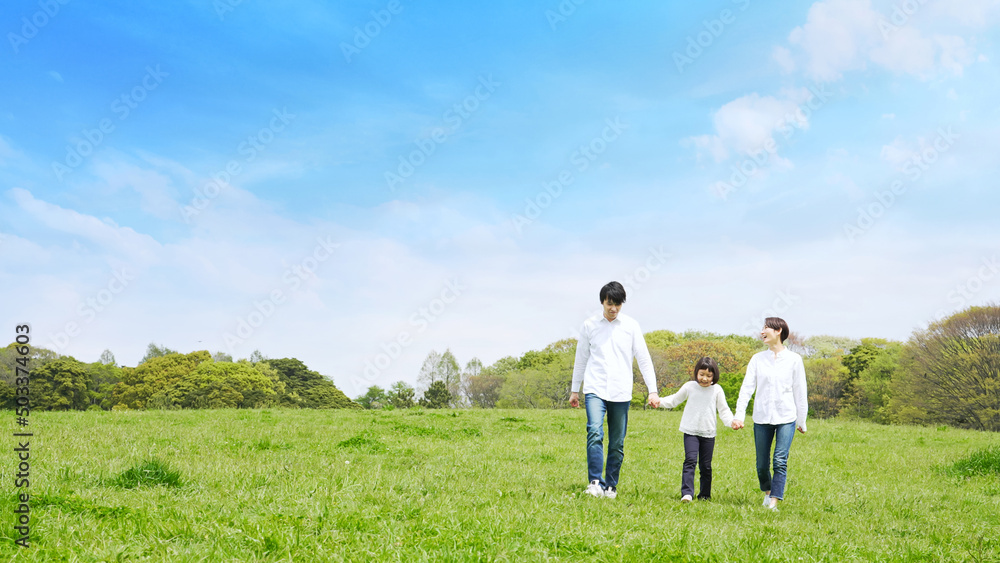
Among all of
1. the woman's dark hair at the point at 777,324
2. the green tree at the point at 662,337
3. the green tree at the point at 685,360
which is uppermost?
the green tree at the point at 662,337

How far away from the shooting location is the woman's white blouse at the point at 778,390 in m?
8.08

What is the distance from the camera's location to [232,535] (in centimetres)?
452

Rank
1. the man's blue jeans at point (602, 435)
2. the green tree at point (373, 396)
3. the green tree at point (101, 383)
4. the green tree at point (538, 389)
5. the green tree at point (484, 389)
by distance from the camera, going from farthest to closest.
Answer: the green tree at point (373, 396), the green tree at point (484, 389), the green tree at point (538, 389), the green tree at point (101, 383), the man's blue jeans at point (602, 435)

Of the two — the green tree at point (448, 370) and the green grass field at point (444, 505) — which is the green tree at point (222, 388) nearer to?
the green tree at point (448, 370)

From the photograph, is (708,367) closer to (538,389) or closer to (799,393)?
(799,393)

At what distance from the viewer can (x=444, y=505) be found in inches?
236

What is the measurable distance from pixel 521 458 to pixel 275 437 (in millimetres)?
5184

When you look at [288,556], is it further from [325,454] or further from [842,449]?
[842,449]

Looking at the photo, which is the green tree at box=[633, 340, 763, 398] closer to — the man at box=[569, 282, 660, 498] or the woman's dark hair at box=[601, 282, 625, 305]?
the man at box=[569, 282, 660, 498]

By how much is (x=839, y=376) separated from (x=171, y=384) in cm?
6352

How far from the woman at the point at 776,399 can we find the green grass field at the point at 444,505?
584 mm

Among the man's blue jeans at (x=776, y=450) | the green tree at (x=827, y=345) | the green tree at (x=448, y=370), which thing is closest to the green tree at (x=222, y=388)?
the green tree at (x=448, y=370)

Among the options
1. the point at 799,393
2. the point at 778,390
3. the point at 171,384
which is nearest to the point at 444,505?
the point at 778,390

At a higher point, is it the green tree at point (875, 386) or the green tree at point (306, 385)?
the green tree at point (875, 386)
